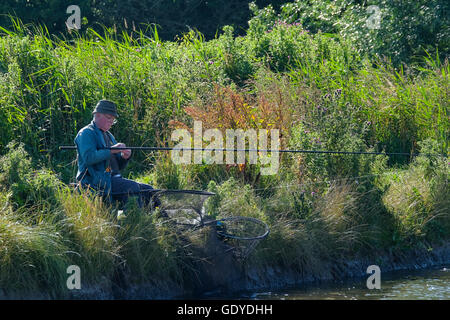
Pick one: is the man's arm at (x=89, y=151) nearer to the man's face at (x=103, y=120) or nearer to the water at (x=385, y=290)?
the man's face at (x=103, y=120)

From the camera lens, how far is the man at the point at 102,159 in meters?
8.01

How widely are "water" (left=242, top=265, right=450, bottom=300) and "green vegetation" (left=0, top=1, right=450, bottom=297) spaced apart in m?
0.44

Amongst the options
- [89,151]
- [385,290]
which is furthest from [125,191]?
[385,290]

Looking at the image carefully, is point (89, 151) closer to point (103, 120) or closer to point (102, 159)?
point (102, 159)

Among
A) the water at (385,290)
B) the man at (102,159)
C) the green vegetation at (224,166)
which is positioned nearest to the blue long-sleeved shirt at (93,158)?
the man at (102,159)

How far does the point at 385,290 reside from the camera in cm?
862

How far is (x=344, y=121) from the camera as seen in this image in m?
10.4

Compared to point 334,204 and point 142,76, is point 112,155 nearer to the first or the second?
point 334,204

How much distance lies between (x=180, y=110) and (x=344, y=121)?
267cm

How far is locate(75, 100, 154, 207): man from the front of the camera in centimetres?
801

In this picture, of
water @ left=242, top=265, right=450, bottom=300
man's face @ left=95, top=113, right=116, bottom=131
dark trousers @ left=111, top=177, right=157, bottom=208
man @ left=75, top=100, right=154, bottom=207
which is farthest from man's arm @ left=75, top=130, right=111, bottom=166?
water @ left=242, top=265, right=450, bottom=300

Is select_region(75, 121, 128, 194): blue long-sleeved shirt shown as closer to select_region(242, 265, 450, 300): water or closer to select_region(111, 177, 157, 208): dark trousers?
select_region(111, 177, 157, 208): dark trousers
